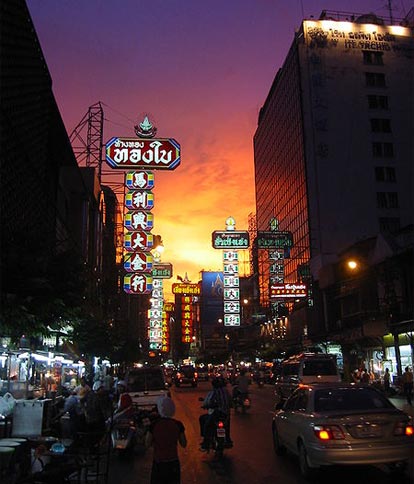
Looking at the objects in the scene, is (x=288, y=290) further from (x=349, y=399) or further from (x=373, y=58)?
(x=349, y=399)

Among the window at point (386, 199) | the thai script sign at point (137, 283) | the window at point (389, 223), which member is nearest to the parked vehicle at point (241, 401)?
the thai script sign at point (137, 283)

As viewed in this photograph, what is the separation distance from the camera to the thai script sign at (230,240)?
48.4m

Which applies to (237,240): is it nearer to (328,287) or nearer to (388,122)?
(328,287)

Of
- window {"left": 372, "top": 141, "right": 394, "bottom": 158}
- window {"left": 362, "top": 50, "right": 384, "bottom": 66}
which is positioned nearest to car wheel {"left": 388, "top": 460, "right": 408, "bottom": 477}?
window {"left": 372, "top": 141, "right": 394, "bottom": 158}

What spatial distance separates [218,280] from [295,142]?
85474 millimetres

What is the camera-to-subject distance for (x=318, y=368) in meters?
24.2

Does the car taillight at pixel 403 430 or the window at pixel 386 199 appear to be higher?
the window at pixel 386 199

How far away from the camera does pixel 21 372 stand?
1977cm

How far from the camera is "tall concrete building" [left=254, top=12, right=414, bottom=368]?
65.6 meters

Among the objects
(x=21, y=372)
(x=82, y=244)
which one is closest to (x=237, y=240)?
(x=82, y=244)

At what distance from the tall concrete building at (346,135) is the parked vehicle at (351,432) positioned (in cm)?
5316

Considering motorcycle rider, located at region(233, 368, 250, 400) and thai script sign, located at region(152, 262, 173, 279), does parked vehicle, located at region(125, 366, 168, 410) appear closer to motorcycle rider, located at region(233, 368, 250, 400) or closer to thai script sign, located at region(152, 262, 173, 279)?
motorcycle rider, located at region(233, 368, 250, 400)

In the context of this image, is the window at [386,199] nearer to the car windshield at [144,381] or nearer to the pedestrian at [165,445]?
the car windshield at [144,381]

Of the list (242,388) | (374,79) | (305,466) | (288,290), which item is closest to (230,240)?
(288,290)
